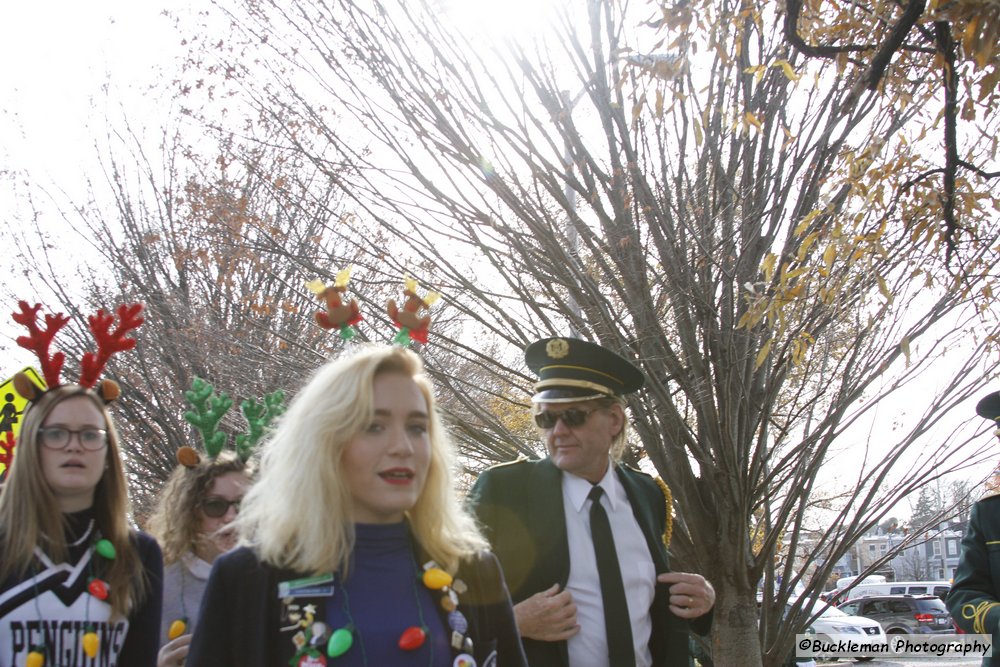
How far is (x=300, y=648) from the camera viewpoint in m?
2.27

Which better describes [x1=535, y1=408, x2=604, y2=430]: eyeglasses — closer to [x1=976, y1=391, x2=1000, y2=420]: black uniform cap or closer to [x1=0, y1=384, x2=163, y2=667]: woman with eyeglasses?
[x1=0, y1=384, x2=163, y2=667]: woman with eyeglasses

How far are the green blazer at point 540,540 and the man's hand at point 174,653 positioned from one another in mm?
1205

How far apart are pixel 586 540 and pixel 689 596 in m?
0.40

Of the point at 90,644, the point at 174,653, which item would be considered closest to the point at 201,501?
the point at 174,653

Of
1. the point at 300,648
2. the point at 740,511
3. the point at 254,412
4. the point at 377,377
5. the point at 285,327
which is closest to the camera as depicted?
the point at 300,648

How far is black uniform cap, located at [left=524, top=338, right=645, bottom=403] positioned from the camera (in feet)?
13.0

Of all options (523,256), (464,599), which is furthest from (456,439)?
(464,599)

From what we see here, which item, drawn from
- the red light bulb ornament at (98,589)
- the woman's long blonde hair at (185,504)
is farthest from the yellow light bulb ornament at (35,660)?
the woman's long blonde hair at (185,504)

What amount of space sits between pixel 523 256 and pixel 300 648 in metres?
4.11

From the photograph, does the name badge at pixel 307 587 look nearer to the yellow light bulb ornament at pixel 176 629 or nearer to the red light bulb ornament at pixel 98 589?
the red light bulb ornament at pixel 98 589

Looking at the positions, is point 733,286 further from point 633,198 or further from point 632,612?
point 632,612

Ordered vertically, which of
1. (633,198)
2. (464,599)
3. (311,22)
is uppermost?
(311,22)

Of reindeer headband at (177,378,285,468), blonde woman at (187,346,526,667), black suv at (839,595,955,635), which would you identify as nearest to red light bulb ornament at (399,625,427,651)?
blonde woman at (187,346,526,667)

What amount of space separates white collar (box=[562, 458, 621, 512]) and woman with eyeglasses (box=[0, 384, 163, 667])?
149 centimetres
